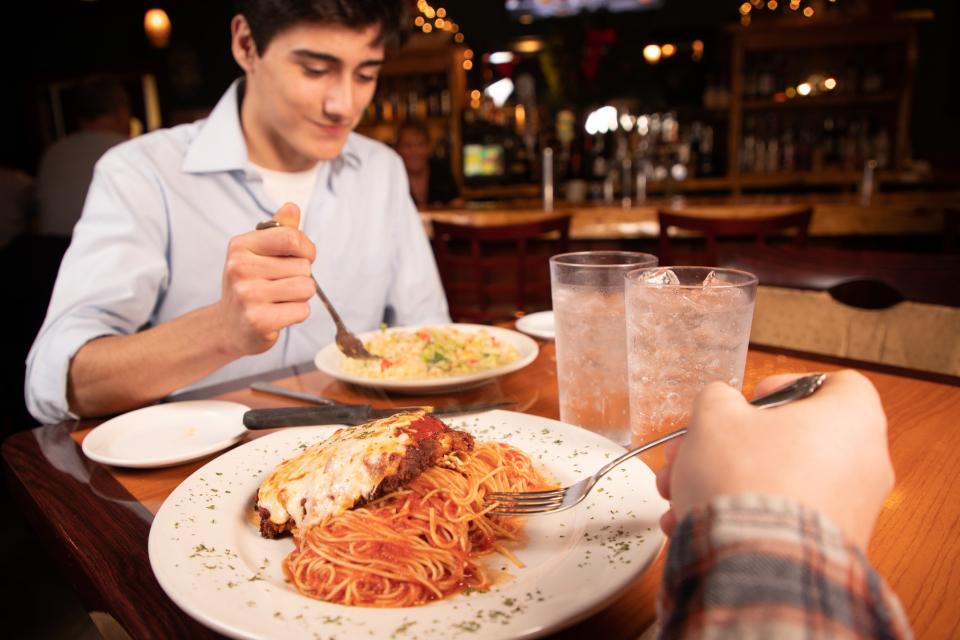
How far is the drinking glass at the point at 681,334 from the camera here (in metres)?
0.90

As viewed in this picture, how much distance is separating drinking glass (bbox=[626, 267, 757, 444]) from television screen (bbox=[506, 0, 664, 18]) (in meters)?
8.69

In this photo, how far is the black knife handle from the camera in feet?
3.77

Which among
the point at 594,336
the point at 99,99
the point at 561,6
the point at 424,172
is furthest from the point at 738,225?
the point at 561,6

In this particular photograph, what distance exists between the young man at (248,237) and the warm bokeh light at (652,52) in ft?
24.2

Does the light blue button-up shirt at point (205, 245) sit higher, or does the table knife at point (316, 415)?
the light blue button-up shirt at point (205, 245)

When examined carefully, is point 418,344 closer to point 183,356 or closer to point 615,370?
point 183,356

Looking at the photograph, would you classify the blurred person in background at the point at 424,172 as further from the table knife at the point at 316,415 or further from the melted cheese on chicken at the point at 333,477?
the melted cheese on chicken at the point at 333,477

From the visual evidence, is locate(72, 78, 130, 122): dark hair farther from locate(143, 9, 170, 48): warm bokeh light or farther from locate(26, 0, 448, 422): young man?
locate(26, 0, 448, 422): young man

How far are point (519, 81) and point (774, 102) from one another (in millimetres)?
3211

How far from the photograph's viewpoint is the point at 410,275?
244 cm

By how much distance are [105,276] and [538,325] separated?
1.12 meters

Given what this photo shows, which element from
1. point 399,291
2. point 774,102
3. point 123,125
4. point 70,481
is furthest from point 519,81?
point 70,481

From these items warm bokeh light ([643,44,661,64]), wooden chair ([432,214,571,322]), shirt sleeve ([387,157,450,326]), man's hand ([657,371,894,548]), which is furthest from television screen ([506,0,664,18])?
man's hand ([657,371,894,548])

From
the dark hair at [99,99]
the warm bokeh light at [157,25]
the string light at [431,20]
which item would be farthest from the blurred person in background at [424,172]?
the warm bokeh light at [157,25]
